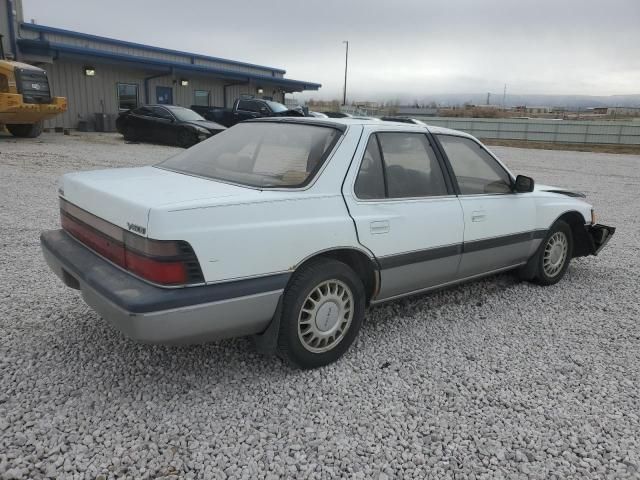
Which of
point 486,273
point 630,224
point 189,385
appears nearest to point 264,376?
point 189,385

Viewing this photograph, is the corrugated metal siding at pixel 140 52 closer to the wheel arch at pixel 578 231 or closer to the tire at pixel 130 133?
the tire at pixel 130 133

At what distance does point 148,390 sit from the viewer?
284 cm

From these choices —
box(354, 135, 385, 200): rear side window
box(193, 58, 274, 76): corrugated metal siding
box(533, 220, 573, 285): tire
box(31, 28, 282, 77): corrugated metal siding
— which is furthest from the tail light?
box(193, 58, 274, 76): corrugated metal siding

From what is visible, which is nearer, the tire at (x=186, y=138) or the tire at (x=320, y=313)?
the tire at (x=320, y=313)

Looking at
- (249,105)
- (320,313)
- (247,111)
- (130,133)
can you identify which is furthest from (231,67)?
(320,313)

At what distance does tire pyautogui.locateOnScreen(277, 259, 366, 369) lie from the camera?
2881mm

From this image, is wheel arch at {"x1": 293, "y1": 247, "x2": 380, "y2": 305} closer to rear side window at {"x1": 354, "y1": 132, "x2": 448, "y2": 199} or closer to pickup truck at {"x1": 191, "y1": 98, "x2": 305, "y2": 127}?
rear side window at {"x1": 354, "y1": 132, "x2": 448, "y2": 199}


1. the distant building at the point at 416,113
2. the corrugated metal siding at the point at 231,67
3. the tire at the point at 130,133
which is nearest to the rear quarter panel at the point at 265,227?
the tire at the point at 130,133

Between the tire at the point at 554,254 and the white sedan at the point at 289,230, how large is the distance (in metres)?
0.42

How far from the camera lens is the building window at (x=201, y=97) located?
88.3ft

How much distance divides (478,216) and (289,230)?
1.80 meters

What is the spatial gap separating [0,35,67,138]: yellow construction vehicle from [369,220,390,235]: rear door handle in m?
14.2

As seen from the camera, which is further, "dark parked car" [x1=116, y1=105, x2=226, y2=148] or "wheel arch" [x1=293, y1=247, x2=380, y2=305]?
"dark parked car" [x1=116, y1=105, x2=226, y2=148]

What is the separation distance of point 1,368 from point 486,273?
11.4 ft
